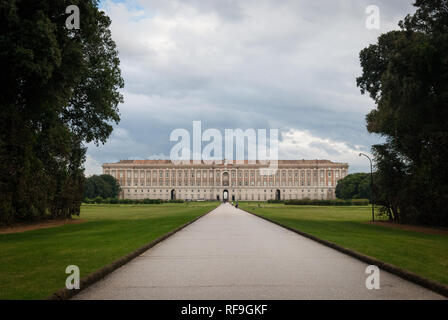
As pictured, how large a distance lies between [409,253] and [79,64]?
1525cm

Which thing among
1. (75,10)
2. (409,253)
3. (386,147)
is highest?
(75,10)

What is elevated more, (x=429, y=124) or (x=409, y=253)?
(x=429, y=124)

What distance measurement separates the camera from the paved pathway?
19.8ft

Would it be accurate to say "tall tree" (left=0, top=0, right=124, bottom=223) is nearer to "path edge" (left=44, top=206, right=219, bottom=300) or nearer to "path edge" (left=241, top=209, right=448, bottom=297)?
"path edge" (left=44, top=206, right=219, bottom=300)

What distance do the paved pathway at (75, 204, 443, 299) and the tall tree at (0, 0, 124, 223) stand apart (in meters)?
9.10

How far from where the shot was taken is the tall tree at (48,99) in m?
14.2

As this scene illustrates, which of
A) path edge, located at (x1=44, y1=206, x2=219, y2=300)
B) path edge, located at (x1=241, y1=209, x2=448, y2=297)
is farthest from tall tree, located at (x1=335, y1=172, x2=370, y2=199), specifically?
path edge, located at (x1=44, y1=206, x2=219, y2=300)

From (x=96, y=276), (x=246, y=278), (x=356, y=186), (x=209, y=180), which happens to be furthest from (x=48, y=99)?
(x=209, y=180)

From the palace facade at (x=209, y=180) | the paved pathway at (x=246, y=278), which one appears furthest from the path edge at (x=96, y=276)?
the palace facade at (x=209, y=180)

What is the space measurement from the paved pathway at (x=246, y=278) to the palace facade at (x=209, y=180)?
140 m

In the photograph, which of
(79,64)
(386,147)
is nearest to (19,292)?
(79,64)

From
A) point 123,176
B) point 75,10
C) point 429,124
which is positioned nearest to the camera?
point 75,10
